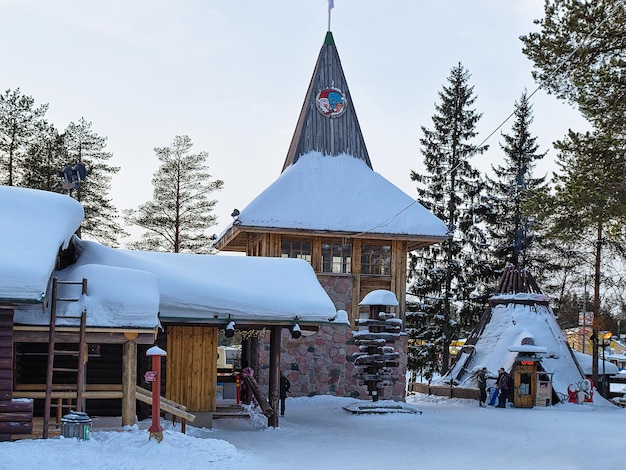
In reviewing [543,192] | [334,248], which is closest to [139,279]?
[543,192]

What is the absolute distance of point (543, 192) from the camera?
18219 millimetres

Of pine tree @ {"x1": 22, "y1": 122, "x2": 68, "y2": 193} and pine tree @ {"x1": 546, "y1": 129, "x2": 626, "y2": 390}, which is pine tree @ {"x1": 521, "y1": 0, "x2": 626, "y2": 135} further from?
pine tree @ {"x1": 22, "y1": 122, "x2": 68, "y2": 193}

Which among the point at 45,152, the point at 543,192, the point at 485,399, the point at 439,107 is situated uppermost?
the point at 439,107

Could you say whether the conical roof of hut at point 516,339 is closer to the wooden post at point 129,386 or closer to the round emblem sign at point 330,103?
the round emblem sign at point 330,103

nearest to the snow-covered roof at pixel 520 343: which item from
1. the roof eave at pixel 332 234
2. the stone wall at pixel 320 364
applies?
the stone wall at pixel 320 364

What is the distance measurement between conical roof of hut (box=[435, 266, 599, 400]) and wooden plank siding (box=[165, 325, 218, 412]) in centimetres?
1320

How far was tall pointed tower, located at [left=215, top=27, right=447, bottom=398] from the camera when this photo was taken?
2541 cm

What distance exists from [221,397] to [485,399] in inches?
359

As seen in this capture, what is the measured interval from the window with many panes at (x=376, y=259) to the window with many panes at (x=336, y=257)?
52 centimetres

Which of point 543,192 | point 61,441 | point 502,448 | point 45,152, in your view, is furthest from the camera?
point 45,152

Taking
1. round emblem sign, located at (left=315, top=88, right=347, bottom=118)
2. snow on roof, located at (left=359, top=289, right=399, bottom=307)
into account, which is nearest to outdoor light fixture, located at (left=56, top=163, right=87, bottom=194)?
snow on roof, located at (left=359, top=289, right=399, bottom=307)

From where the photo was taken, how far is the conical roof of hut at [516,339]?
27844mm

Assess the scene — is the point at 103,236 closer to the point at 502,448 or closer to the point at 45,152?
the point at 45,152

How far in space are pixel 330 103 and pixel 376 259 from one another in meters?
6.52
